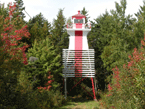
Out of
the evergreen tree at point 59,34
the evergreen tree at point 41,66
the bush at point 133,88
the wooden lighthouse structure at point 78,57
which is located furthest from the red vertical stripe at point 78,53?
the bush at point 133,88

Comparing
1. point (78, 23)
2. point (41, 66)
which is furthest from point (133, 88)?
point (78, 23)

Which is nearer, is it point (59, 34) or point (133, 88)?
point (133, 88)

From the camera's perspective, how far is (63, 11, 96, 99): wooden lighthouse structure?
815 inches

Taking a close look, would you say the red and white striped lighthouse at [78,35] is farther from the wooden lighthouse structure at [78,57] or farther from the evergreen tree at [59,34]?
the evergreen tree at [59,34]

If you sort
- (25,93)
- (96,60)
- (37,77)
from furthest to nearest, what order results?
(96,60)
(37,77)
(25,93)

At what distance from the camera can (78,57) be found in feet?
68.4

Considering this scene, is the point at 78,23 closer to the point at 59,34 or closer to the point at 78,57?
the point at 78,57

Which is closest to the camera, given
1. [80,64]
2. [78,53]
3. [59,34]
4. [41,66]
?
[41,66]

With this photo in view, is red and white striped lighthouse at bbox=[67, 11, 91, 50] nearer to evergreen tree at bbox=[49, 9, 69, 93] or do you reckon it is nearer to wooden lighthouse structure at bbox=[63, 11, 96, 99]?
wooden lighthouse structure at bbox=[63, 11, 96, 99]

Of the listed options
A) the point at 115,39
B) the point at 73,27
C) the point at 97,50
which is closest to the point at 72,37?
the point at 73,27

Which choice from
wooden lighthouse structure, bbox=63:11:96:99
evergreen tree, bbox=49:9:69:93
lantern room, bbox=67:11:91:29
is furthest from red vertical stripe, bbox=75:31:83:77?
evergreen tree, bbox=49:9:69:93

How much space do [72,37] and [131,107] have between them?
13.9 m

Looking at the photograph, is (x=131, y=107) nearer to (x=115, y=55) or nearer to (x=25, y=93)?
(x=25, y=93)

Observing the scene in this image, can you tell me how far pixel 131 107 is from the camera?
8820mm
